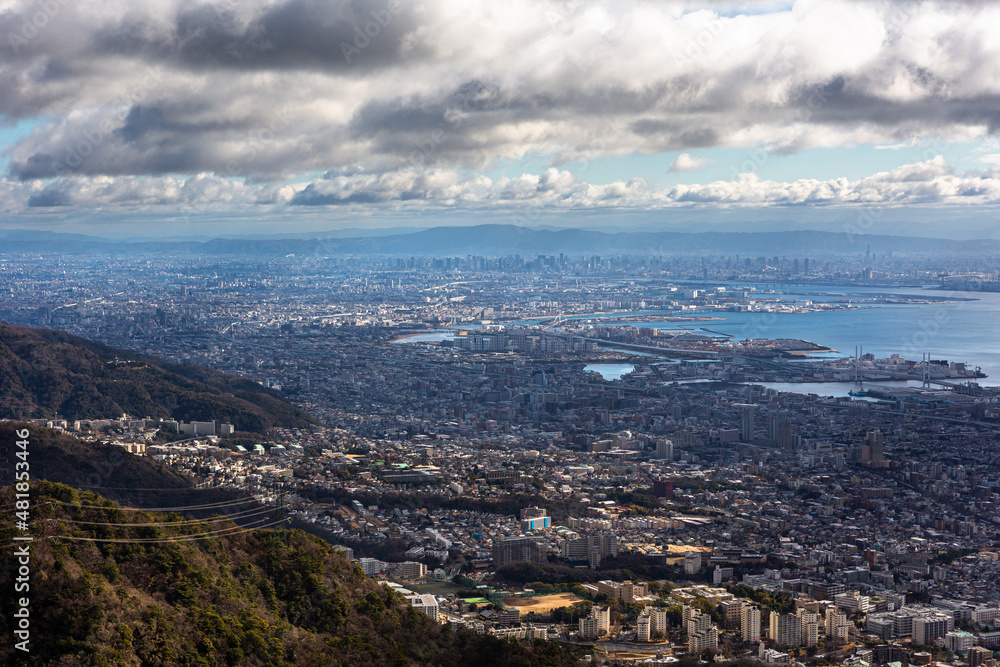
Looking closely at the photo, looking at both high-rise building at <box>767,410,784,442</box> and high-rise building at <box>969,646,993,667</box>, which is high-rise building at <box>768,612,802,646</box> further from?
high-rise building at <box>767,410,784,442</box>

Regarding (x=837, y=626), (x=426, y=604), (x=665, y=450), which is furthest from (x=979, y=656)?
(x=665, y=450)

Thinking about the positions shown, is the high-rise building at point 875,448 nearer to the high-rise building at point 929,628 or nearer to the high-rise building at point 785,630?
the high-rise building at point 929,628

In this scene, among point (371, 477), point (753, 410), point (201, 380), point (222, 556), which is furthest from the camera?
point (201, 380)

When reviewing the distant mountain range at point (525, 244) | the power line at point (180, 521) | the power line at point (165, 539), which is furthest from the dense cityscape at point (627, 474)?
the distant mountain range at point (525, 244)

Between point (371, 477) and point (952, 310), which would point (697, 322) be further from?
point (371, 477)

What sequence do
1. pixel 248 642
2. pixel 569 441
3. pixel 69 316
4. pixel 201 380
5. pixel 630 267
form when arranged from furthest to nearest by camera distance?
pixel 630 267, pixel 69 316, pixel 201 380, pixel 569 441, pixel 248 642

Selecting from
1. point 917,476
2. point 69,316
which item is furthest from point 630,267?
point 917,476
